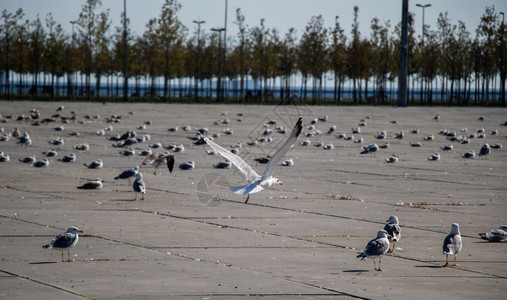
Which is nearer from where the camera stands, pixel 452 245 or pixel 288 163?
pixel 452 245

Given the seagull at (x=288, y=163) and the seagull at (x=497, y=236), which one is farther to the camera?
the seagull at (x=288, y=163)

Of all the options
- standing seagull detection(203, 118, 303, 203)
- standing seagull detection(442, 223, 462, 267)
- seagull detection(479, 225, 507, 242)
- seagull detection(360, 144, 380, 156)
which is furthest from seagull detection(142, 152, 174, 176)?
standing seagull detection(442, 223, 462, 267)

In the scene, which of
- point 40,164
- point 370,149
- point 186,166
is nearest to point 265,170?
point 186,166

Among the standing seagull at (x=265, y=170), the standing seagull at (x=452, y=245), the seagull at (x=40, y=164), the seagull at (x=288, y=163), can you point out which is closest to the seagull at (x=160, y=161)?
the seagull at (x=40, y=164)

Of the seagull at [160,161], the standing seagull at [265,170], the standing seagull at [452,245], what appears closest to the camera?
the standing seagull at [452,245]

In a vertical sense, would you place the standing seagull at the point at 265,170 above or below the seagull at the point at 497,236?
above

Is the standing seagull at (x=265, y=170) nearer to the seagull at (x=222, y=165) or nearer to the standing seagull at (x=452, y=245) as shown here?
the standing seagull at (x=452, y=245)

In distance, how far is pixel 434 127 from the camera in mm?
32406

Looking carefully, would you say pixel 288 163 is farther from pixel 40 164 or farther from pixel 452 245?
pixel 452 245

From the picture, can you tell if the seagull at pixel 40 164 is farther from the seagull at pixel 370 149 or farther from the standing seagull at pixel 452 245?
the standing seagull at pixel 452 245

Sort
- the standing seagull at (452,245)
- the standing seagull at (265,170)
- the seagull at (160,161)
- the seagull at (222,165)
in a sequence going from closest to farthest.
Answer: the standing seagull at (452,245), the standing seagull at (265,170), the seagull at (160,161), the seagull at (222,165)

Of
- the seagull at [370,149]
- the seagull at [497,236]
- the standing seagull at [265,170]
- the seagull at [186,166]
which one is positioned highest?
the standing seagull at [265,170]

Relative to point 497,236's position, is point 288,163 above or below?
above

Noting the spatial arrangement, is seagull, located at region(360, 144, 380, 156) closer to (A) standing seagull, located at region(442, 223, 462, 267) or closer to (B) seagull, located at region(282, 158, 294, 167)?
(B) seagull, located at region(282, 158, 294, 167)
